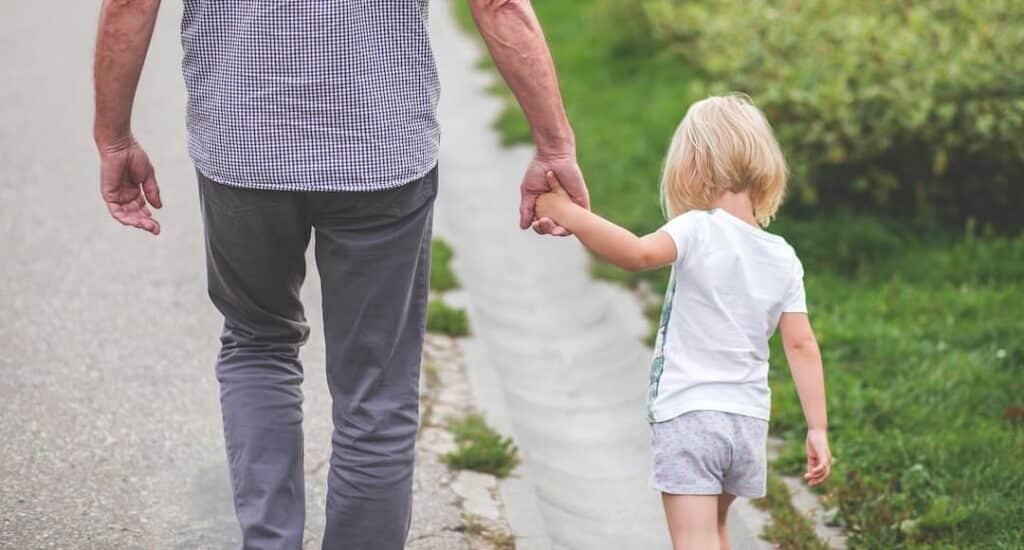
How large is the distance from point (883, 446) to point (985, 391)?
664mm

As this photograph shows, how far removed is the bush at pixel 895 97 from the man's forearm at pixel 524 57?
11.7 feet

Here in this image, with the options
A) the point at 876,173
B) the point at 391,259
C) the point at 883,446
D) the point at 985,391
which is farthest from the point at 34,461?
the point at 876,173

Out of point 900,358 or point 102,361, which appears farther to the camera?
point 900,358

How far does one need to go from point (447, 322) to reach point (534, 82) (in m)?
2.66

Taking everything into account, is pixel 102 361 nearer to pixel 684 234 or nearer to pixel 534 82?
pixel 534 82

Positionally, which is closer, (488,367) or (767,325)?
(767,325)

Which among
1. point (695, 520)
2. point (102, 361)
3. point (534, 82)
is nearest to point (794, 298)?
point (695, 520)

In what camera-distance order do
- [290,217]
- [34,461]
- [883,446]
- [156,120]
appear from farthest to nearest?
[156,120], [883,446], [34,461], [290,217]

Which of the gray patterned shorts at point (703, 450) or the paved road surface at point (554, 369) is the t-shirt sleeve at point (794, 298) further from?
the paved road surface at point (554, 369)

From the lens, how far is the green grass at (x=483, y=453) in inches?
165

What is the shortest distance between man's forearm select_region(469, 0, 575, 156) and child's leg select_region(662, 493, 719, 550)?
0.83 metres

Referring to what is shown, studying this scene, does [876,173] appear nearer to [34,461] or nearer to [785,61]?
[785,61]

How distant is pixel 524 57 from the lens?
111 inches

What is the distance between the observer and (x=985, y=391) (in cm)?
471
